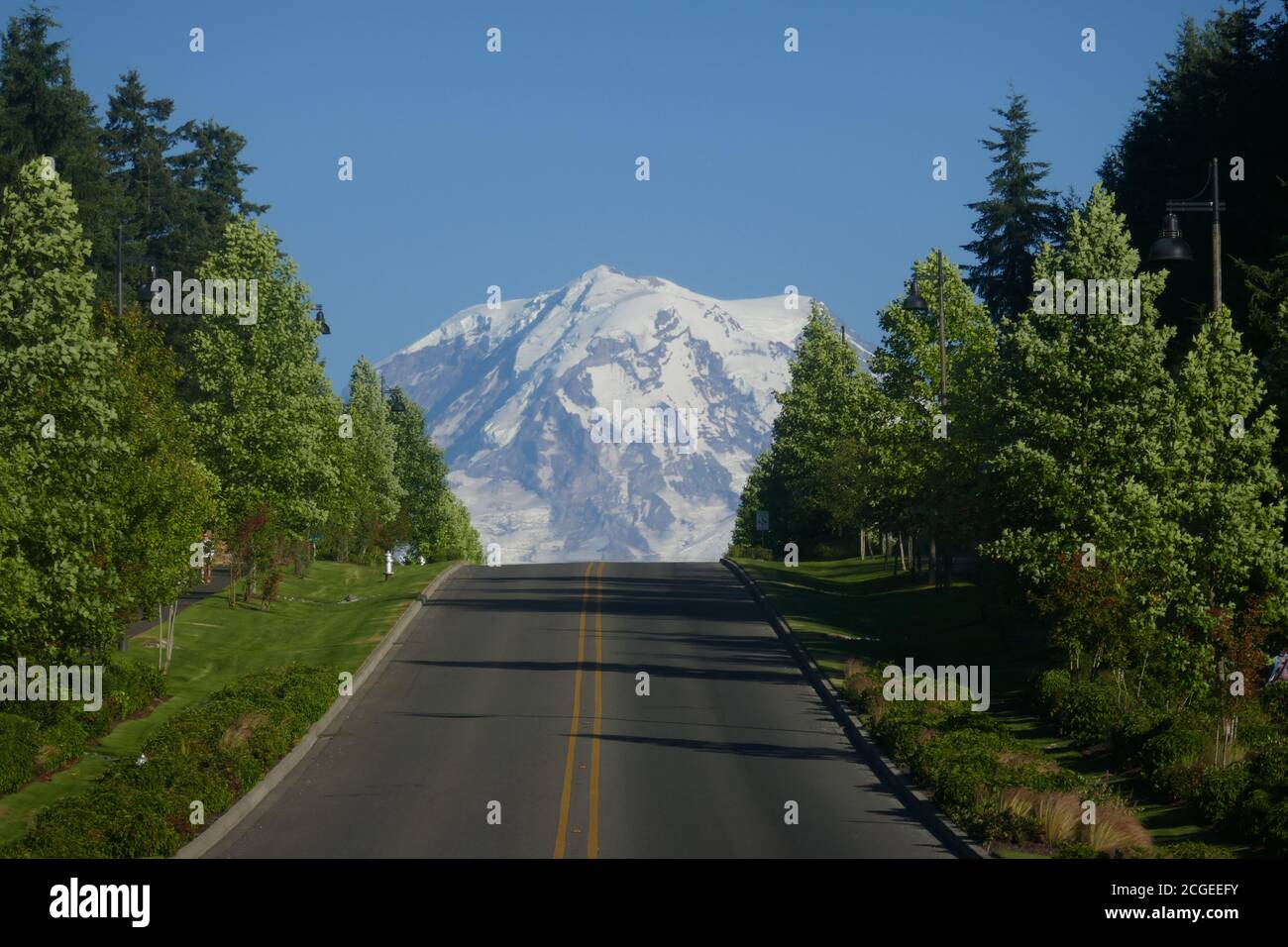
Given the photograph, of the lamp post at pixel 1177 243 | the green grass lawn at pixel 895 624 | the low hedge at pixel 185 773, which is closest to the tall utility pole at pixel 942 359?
the green grass lawn at pixel 895 624

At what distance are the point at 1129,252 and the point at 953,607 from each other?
62.3 ft

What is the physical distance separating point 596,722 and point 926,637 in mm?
16951

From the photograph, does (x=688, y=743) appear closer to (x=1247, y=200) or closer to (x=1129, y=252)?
(x=1129, y=252)

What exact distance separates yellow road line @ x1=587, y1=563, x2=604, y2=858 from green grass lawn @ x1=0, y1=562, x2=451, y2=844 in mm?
6416

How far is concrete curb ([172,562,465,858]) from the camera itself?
2264cm

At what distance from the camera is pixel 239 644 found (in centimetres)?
4728

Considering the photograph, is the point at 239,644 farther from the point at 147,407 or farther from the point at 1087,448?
the point at 1087,448

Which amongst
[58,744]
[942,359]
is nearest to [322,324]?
[942,359]

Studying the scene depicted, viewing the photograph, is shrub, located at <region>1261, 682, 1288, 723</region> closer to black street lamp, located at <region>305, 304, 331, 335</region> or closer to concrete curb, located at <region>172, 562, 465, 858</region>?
concrete curb, located at <region>172, 562, 465, 858</region>

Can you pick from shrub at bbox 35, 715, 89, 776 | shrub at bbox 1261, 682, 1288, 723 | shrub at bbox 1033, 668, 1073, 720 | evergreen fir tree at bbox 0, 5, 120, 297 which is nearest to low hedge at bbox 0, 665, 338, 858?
shrub at bbox 35, 715, 89, 776

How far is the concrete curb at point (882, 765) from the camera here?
2261cm

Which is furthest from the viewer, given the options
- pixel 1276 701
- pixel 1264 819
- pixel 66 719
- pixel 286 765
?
pixel 66 719

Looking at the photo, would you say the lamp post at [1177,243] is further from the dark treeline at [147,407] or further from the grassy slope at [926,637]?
the dark treeline at [147,407]

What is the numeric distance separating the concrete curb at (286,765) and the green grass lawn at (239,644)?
420 millimetres
